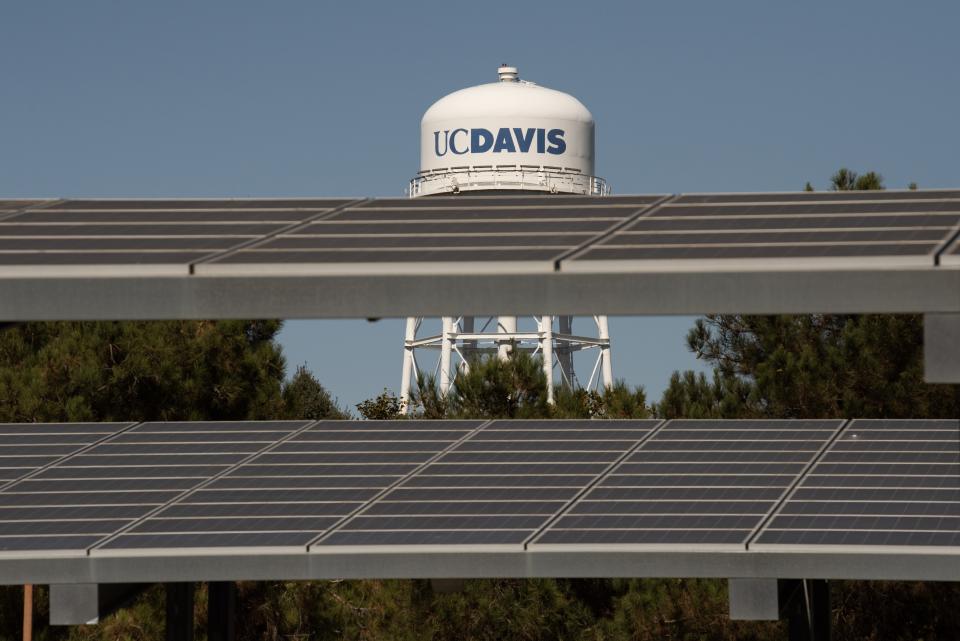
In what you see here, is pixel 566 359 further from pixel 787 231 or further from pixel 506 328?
pixel 787 231

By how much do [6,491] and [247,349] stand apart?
1440 centimetres

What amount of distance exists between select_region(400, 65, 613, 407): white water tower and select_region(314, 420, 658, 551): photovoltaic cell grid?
2078 centimetres

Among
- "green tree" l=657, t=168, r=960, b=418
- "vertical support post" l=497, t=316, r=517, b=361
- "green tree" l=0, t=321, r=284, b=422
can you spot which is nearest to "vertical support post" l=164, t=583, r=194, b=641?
"green tree" l=0, t=321, r=284, b=422

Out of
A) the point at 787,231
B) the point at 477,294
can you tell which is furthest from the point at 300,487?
the point at 477,294

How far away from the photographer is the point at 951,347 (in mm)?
9141

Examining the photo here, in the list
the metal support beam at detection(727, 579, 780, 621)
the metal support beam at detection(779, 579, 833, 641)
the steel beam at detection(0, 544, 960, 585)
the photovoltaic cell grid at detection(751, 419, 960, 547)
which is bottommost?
the metal support beam at detection(779, 579, 833, 641)

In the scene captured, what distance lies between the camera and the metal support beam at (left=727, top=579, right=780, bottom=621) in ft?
48.3

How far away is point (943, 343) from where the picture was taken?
9141mm

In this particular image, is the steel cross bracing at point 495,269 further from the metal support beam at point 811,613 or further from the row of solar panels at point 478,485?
the metal support beam at point 811,613

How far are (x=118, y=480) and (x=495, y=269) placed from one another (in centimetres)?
919

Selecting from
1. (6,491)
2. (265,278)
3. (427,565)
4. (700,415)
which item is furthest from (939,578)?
(700,415)

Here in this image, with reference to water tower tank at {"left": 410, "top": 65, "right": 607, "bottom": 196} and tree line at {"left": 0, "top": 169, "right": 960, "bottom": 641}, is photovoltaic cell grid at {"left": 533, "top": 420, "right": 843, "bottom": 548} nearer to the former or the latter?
tree line at {"left": 0, "top": 169, "right": 960, "bottom": 641}

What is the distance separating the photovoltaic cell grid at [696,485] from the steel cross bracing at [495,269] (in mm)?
4447

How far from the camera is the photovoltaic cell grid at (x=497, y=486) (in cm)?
1535
